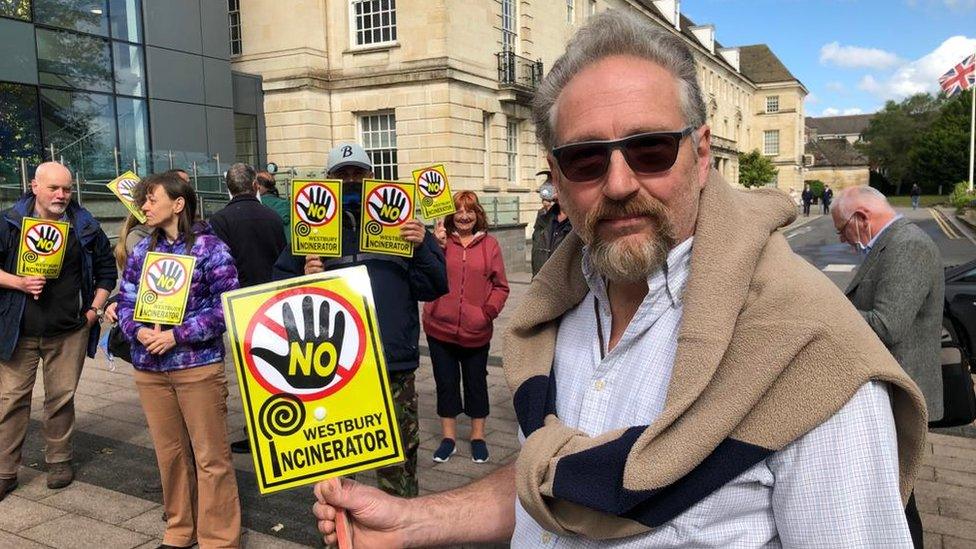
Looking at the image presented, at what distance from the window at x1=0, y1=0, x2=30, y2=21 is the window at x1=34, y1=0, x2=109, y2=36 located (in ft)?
0.58

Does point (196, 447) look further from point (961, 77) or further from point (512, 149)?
point (961, 77)

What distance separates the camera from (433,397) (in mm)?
6973

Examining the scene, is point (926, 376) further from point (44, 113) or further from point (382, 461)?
point (44, 113)

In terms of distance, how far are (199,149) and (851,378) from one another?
20.5 meters

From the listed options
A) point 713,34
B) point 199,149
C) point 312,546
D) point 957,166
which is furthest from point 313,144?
point 957,166

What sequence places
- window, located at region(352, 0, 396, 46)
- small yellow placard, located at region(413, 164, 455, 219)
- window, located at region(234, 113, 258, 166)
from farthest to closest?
window, located at region(234, 113, 258, 166)
window, located at region(352, 0, 396, 46)
small yellow placard, located at region(413, 164, 455, 219)

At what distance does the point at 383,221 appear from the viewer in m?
3.84

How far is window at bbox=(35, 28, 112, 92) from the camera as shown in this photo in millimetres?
15906

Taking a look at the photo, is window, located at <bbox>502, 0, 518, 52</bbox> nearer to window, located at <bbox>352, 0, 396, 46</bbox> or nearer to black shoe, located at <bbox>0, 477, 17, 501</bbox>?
window, located at <bbox>352, 0, 396, 46</bbox>

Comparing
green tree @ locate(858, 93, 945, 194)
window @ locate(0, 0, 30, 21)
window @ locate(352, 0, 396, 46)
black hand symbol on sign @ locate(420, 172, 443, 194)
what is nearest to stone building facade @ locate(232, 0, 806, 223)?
window @ locate(352, 0, 396, 46)

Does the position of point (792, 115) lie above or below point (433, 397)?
above

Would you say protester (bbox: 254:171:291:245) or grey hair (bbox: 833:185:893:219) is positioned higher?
protester (bbox: 254:171:291:245)

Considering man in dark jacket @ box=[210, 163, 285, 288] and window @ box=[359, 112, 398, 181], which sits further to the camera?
window @ box=[359, 112, 398, 181]

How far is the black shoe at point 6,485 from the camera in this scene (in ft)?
15.4
